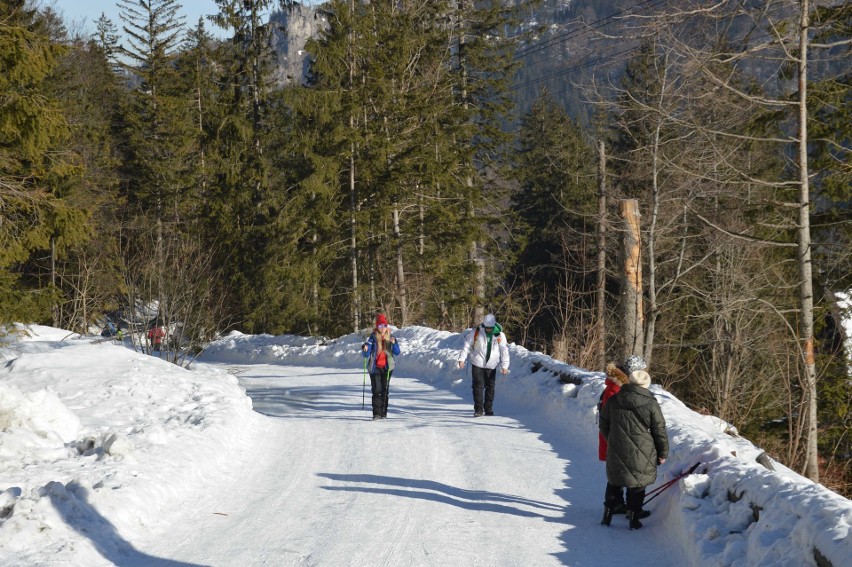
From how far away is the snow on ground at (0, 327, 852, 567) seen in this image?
22.1 ft

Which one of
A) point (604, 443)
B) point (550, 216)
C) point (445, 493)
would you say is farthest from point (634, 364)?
point (550, 216)

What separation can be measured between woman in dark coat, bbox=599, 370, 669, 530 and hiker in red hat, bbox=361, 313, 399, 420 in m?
6.41

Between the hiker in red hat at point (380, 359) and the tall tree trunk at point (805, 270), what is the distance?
22.4 feet

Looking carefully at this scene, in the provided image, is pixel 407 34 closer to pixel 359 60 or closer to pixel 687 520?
pixel 359 60

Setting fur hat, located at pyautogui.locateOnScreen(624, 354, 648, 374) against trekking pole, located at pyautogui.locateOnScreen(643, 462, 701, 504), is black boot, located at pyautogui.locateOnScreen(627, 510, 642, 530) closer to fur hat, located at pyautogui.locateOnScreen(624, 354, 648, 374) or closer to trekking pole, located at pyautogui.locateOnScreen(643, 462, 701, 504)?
trekking pole, located at pyautogui.locateOnScreen(643, 462, 701, 504)

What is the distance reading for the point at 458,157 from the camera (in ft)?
107

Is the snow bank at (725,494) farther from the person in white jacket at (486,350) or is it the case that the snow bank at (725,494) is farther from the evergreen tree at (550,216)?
the evergreen tree at (550,216)

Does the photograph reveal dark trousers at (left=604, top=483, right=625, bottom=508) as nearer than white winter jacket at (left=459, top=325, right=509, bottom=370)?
Yes

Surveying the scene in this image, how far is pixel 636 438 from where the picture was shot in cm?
766

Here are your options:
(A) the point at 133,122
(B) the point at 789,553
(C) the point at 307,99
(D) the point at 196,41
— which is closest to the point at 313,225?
(C) the point at 307,99

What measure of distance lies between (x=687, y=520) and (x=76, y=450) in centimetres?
724

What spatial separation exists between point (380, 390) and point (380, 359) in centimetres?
64

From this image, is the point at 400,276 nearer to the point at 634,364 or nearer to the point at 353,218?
the point at 353,218

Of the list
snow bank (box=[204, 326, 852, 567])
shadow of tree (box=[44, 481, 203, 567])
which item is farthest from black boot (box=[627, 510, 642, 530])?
shadow of tree (box=[44, 481, 203, 567])
